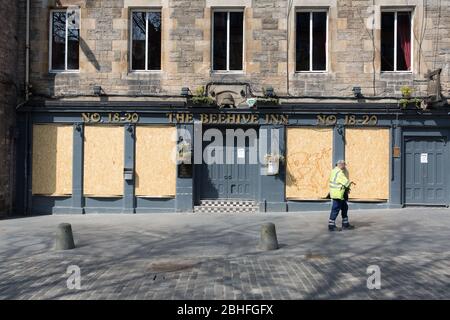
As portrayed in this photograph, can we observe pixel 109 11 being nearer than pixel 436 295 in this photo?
No

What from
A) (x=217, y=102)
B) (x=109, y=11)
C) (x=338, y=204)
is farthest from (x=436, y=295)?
(x=109, y=11)

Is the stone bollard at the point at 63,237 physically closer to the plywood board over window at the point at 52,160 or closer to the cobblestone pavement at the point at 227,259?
the cobblestone pavement at the point at 227,259

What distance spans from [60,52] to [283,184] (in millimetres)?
8071

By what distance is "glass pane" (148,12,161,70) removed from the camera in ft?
48.9

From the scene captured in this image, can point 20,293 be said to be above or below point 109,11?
A: below

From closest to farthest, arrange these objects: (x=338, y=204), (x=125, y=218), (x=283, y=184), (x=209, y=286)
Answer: (x=209, y=286) → (x=338, y=204) → (x=125, y=218) → (x=283, y=184)

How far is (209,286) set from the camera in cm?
635

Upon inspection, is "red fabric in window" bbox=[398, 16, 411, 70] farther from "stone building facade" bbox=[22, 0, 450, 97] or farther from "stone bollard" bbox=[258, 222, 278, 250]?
→ "stone bollard" bbox=[258, 222, 278, 250]

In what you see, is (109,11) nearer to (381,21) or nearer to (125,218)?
(125,218)

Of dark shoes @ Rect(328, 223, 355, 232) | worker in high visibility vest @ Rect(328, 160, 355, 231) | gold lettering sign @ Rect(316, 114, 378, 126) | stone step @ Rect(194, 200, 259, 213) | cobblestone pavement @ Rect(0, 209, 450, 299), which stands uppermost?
gold lettering sign @ Rect(316, 114, 378, 126)

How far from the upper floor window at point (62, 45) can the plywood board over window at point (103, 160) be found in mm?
2180

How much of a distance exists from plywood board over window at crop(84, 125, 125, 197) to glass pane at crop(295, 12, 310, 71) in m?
5.85

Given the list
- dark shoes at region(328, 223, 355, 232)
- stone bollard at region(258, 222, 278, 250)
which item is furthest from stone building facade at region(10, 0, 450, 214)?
stone bollard at region(258, 222, 278, 250)

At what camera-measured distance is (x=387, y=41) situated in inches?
578
